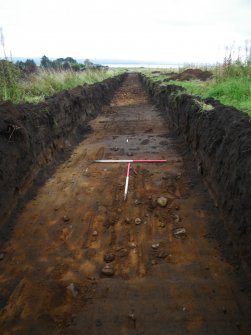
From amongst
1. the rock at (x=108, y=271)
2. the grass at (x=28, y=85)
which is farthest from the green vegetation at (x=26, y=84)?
the rock at (x=108, y=271)

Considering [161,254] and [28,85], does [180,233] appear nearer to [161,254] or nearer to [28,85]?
[161,254]

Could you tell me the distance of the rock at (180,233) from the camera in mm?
3418

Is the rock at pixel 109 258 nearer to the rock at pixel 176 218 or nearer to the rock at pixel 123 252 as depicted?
the rock at pixel 123 252

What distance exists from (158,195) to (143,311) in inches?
83.0

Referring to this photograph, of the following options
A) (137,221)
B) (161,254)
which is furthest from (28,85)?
(161,254)

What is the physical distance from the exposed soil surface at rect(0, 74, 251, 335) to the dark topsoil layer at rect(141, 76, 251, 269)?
24 cm

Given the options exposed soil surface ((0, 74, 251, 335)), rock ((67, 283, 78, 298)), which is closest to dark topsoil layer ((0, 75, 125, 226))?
exposed soil surface ((0, 74, 251, 335))

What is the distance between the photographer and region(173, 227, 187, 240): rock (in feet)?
11.2

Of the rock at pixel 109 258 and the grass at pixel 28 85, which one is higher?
the grass at pixel 28 85

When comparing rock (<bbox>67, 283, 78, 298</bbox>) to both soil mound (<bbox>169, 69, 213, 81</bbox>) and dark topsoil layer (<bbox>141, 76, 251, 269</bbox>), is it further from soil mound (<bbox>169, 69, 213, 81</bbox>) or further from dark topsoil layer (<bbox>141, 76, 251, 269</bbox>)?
soil mound (<bbox>169, 69, 213, 81</bbox>)

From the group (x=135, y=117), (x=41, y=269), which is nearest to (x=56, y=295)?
(x=41, y=269)

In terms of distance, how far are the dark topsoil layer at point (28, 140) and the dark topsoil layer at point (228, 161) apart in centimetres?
269

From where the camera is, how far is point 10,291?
273 cm

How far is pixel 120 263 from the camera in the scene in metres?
3.03
